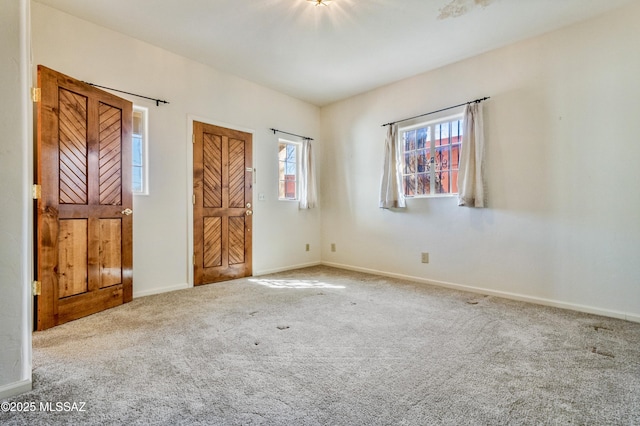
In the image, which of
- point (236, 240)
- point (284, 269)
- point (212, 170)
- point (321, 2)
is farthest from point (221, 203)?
point (321, 2)

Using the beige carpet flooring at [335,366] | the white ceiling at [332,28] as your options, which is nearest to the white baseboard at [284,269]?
the beige carpet flooring at [335,366]

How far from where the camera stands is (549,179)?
3156 mm

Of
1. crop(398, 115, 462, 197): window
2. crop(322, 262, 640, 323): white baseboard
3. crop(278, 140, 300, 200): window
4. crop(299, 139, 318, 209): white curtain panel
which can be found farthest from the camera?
crop(299, 139, 318, 209): white curtain panel

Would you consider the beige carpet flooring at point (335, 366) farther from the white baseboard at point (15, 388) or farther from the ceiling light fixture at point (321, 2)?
the ceiling light fixture at point (321, 2)

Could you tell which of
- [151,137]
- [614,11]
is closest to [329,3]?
[151,137]

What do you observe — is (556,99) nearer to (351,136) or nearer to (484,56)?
(484,56)

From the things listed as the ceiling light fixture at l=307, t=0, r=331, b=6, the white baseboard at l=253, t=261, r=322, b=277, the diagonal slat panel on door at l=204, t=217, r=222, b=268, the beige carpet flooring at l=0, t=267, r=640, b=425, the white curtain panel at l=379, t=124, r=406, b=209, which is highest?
the ceiling light fixture at l=307, t=0, r=331, b=6

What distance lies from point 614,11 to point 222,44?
4.03 m

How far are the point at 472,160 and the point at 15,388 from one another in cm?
433

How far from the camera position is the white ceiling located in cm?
277

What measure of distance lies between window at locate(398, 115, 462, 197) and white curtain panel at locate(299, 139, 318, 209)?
63.2 inches

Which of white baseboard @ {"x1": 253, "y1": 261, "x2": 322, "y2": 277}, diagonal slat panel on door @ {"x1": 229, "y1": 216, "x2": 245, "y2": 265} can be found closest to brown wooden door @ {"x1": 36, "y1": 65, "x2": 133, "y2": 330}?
diagonal slat panel on door @ {"x1": 229, "y1": 216, "x2": 245, "y2": 265}

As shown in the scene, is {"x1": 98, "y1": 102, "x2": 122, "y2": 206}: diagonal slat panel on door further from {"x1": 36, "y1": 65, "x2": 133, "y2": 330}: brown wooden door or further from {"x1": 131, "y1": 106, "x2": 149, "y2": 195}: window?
{"x1": 131, "y1": 106, "x2": 149, "y2": 195}: window

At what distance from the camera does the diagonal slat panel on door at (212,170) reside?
13.1ft
